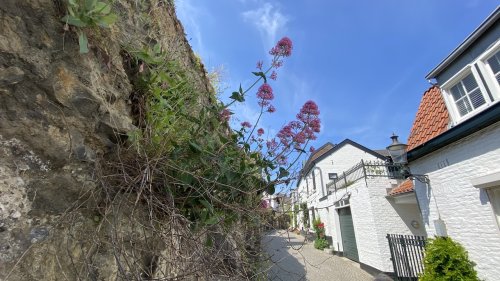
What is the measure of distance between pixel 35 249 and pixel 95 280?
332 millimetres

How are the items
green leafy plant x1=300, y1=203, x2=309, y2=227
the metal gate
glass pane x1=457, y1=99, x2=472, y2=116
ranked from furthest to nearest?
the metal gate, glass pane x1=457, y1=99, x2=472, y2=116, green leafy plant x1=300, y1=203, x2=309, y2=227

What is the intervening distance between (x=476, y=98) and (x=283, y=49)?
6.00 metres

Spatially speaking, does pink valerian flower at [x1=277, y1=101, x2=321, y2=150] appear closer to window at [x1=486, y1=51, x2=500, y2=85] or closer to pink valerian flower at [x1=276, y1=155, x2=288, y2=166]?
pink valerian flower at [x1=276, y1=155, x2=288, y2=166]

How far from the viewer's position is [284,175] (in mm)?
2539

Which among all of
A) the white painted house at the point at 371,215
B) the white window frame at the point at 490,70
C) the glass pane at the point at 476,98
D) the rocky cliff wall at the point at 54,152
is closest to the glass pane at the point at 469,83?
the glass pane at the point at 476,98

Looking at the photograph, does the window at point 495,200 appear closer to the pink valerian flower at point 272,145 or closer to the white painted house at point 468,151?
the white painted house at point 468,151

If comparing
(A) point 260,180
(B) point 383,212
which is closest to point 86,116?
(A) point 260,180

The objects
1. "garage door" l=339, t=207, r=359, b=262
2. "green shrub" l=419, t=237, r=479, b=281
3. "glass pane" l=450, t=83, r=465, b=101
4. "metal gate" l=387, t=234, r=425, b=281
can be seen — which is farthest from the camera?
"garage door" l=339, t=207, r=359, b=262

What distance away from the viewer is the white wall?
589 cm

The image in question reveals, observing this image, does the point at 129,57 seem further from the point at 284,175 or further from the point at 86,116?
the point at 284,175

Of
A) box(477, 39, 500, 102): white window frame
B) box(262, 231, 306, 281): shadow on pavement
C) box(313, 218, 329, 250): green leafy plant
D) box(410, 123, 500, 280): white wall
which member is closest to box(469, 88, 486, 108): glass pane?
box(477, 39, 500, 102): white window frame

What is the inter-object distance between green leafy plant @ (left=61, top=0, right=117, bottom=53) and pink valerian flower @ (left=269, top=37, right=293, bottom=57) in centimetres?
160

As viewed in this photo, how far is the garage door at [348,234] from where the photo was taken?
14.4 m

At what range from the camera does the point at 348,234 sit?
15.2 meters
